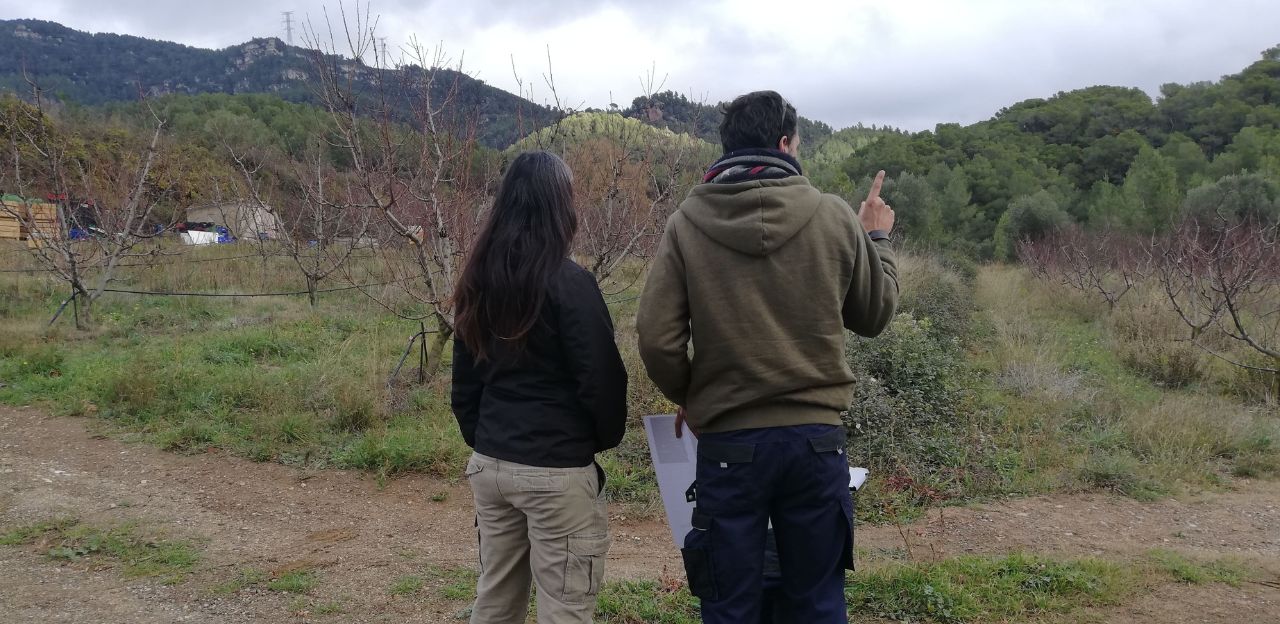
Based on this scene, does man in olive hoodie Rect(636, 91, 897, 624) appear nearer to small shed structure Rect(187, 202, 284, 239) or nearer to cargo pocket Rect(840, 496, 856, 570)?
cargo pocket Rect(840, 496, 856, 570)

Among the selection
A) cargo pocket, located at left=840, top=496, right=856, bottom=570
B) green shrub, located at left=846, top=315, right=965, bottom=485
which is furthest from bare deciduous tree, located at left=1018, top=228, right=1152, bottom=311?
cargo pocket, located at left=840, top=496, right=856, bottom=570

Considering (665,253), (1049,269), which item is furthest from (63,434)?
(1049,269)

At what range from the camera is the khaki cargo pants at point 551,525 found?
206 cm

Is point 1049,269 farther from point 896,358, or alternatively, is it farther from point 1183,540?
point 1183,540

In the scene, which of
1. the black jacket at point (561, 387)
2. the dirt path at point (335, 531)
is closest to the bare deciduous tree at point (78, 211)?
the dirt path at point (335, 531)

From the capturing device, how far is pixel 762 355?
189 cm

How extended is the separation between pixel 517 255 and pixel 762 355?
2.24ft

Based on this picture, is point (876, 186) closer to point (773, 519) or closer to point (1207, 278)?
point (773, 519)

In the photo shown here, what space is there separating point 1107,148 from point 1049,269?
56.4 feet

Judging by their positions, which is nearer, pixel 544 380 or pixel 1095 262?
pixel 544 380

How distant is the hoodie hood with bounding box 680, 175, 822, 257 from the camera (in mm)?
1873

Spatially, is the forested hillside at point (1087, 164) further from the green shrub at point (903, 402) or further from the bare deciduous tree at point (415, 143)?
the bare deciduous tree at point (415, 143)

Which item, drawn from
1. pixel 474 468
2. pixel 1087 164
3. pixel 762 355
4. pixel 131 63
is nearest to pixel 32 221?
pixel 474 468

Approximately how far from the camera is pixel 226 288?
12742 millimetres
